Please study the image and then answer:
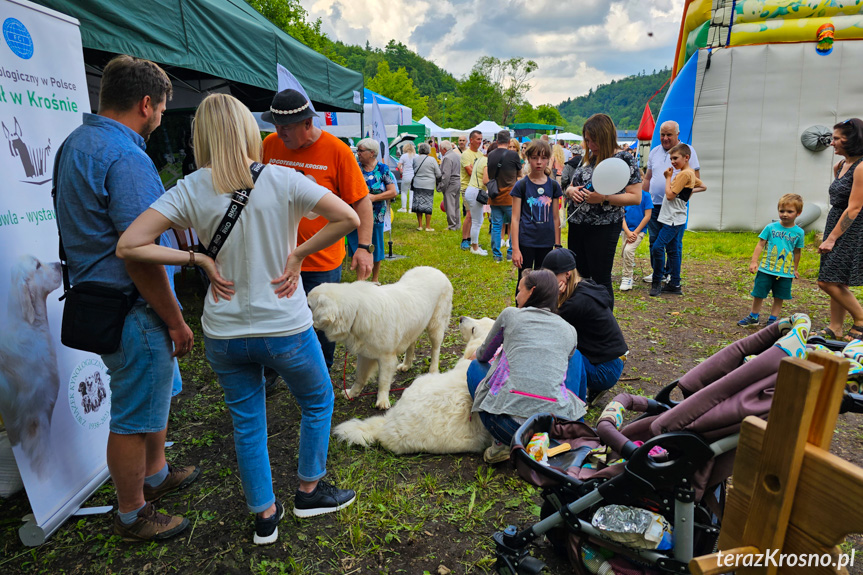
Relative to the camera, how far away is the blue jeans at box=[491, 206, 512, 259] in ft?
27.6

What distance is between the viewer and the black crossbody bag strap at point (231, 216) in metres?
1.92

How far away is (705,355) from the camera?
4.85m

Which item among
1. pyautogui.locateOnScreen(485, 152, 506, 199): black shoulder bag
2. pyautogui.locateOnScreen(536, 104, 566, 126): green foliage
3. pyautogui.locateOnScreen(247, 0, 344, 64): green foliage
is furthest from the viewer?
pyautogui.locateOnScreen(536, 104, 566, 126): green foliage

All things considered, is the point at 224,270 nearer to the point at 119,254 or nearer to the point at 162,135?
the point at 119,254

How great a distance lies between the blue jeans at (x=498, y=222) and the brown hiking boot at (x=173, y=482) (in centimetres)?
623

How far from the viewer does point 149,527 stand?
7.93 ft

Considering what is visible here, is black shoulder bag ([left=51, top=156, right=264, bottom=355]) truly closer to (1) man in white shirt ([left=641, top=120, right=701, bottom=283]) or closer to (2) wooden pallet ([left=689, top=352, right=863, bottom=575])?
(2) wooden pallet ([left=689, top=352, right=863, bottom=575])

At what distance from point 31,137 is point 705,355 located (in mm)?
5663

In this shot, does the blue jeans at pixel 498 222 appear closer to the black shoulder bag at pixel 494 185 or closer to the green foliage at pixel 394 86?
the black shoulder bag at pixel 494 185

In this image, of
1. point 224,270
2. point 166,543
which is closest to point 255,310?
point 224,270

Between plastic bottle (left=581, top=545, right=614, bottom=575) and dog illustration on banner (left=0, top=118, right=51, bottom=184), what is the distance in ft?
10.8

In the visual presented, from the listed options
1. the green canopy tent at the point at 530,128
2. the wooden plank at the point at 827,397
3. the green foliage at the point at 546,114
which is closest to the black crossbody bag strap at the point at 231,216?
the wooden plank at the point at 827,397

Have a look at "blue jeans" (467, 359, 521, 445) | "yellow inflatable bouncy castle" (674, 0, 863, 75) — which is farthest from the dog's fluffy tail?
"yellow inflatable bouncy castle" (674, 0, 863, 75)

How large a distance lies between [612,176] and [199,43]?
3767 millimetres
